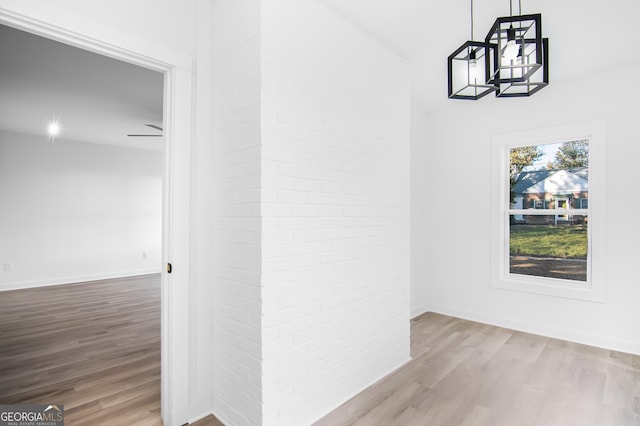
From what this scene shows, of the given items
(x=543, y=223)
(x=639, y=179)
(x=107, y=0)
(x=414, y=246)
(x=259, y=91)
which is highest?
(x=107, y=0)

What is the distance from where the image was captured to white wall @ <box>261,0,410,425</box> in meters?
1.85

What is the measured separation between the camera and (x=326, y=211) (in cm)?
215

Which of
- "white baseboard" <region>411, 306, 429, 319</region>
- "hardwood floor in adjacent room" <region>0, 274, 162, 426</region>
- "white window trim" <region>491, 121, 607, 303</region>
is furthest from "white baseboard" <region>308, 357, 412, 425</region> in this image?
"white window trim" <region>491, 121, 607, 303</region>

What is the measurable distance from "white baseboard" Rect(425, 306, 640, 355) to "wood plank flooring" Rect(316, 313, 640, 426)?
0.10m

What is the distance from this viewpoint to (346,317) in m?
2.28

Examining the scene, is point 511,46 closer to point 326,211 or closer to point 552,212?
point 326,211

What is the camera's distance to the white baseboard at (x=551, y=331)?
3056mm

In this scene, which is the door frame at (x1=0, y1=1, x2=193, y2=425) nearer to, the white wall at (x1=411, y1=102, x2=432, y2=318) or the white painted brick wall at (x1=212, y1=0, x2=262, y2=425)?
the white painted brick wall at (x1=212, y1=0, x2=262, y2=425)

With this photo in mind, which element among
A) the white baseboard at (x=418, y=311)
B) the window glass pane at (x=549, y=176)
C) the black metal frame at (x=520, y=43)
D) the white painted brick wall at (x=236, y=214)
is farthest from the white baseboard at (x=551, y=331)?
the white painted brick wall at (x=236, y=214)

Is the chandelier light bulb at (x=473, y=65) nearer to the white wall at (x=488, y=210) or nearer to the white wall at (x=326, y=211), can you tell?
the white wall at (x=326, y=211)

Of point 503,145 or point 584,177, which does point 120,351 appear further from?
point 584,177

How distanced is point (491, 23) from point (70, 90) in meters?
4.42

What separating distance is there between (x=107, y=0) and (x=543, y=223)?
4.33 metres

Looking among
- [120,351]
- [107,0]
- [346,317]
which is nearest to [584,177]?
[346,317]
